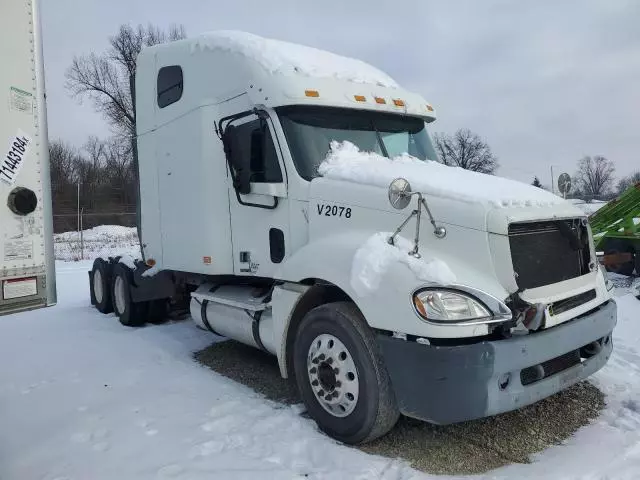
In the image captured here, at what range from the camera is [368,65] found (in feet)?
20.6

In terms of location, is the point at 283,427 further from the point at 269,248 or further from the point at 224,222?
the point at 224,222

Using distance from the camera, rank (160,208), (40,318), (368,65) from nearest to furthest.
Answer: (368,65), (160,208), (40,318)

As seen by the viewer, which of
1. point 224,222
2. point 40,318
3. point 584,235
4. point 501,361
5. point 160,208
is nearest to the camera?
point 501,361

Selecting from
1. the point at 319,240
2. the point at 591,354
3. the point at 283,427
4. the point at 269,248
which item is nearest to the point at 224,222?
the point at 269,248

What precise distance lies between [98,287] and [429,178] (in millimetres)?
7275

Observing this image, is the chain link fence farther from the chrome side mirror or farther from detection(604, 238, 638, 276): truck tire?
the chrome side mirror

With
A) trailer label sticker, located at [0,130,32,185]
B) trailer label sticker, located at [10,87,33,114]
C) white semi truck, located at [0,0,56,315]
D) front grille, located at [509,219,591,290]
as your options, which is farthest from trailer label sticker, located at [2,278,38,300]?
front grille, located at [509,219,591,290]

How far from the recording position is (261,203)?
5.21 metres

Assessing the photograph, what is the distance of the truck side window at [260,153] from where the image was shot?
5.01 m

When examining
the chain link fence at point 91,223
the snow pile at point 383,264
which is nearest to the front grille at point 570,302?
the snow pile at point 383,264

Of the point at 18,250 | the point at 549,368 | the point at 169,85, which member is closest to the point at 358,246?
the point at 549,368

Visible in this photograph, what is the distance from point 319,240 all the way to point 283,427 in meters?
1.56

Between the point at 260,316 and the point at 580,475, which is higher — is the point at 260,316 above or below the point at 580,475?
above

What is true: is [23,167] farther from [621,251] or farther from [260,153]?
[621,251]
